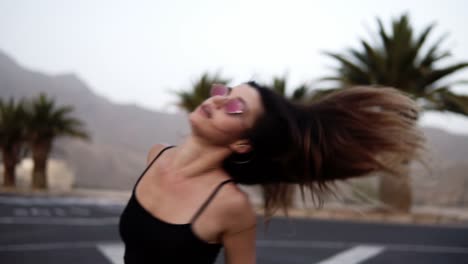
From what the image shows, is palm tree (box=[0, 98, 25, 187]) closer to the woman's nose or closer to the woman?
the woman

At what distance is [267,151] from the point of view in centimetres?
196

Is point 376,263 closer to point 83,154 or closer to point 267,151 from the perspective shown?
point 267,151

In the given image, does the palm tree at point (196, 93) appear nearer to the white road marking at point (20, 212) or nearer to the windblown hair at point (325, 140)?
the white road marking at point (20, 212)

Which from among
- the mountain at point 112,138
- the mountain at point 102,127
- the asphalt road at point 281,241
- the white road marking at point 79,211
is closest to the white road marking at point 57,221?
the asphalt road at point 281,241

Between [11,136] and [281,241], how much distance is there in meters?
17.5

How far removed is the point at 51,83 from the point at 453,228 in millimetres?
75427

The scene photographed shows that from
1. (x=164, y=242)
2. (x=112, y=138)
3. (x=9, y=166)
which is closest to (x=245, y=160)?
(x=164, y=242)

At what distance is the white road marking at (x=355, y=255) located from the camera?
6988mm

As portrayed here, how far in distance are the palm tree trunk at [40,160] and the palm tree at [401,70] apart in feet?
41.0

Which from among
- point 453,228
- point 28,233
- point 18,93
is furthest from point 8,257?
point 18,93

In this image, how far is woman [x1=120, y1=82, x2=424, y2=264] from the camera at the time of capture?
170 centimetres

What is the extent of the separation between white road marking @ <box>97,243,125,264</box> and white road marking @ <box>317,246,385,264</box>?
2.56 meters

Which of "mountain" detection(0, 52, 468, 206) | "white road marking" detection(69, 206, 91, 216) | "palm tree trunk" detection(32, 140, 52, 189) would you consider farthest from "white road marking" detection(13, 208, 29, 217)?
"mountain" detection(0, 52, 468, 206)

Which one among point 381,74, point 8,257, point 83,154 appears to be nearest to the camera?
point 8,257
